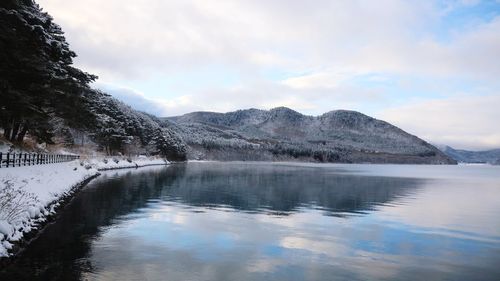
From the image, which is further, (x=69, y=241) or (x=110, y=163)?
(x=110, y=163)

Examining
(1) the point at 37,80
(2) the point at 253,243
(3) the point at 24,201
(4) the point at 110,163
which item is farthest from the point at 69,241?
(4) the point at 110,163

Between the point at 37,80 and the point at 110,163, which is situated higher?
the point at 37,80

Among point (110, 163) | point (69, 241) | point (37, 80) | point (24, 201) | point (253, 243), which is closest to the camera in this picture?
point (69, 241)

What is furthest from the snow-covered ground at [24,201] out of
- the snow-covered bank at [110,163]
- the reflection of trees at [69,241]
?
the snow-covered bank at [110,163]

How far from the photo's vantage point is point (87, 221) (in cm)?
2270

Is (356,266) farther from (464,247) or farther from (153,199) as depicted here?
(153,199)

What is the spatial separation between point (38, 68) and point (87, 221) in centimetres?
872

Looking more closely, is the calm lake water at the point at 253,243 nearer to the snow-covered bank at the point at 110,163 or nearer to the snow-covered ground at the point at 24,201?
the snow-covered ground at the point at 24,201

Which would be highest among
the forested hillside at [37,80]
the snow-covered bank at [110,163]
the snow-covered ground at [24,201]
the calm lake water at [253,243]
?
the forested hillside at [37,80]

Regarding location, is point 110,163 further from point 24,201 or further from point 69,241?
point 69,241

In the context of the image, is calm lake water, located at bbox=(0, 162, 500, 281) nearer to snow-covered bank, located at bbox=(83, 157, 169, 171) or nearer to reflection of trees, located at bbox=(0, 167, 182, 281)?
reflection of trees, located at bbox=(0, 167, 182, 281)

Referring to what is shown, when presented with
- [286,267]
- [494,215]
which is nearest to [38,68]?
[286,267]

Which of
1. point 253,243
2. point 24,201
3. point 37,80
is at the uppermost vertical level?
point 37,80

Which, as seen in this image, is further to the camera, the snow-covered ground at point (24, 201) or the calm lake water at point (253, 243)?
the snow-covered ground at point (24, 201)
